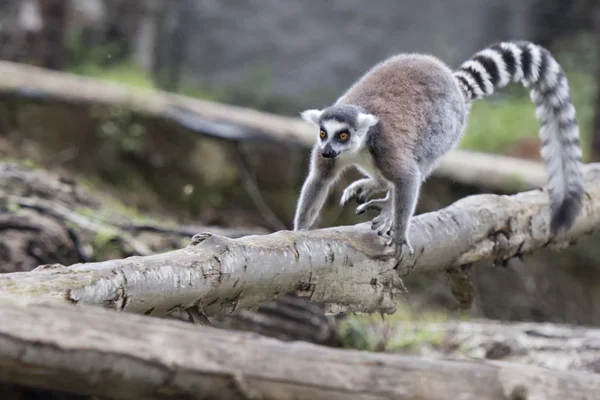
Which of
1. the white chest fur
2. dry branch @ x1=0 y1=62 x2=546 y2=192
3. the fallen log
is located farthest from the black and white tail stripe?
dry branch @ x1=0 y1=62 x2=546 y2=192

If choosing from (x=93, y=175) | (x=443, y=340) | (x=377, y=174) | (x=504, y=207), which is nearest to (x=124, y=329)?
(x=377, y=174)

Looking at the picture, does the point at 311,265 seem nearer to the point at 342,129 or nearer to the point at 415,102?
the point at 342,129

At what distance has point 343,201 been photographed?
15.2 ft

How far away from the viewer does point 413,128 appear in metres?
4.24

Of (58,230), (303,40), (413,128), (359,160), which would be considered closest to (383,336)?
(359,160)

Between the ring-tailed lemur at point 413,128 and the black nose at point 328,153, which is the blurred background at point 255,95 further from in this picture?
the black nose at point 328,153

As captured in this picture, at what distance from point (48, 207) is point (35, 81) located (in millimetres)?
3202

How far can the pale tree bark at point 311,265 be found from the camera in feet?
8.07

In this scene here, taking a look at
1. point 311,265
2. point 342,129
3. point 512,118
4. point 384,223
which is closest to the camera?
point 311,265

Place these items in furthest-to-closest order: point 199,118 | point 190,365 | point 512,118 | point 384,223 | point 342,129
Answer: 1. point 512,118
2. point 199,118
3. point 384,223
4. point 342,129
5. point 190,365

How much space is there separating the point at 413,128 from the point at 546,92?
118 centimetres

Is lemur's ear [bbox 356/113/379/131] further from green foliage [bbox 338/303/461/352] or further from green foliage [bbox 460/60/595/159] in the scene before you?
green foliage [bbox 460/60/595/159]

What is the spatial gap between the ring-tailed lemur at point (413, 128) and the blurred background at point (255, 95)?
1221 millimetres

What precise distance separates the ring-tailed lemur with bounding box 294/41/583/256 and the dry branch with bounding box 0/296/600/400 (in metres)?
1.71
